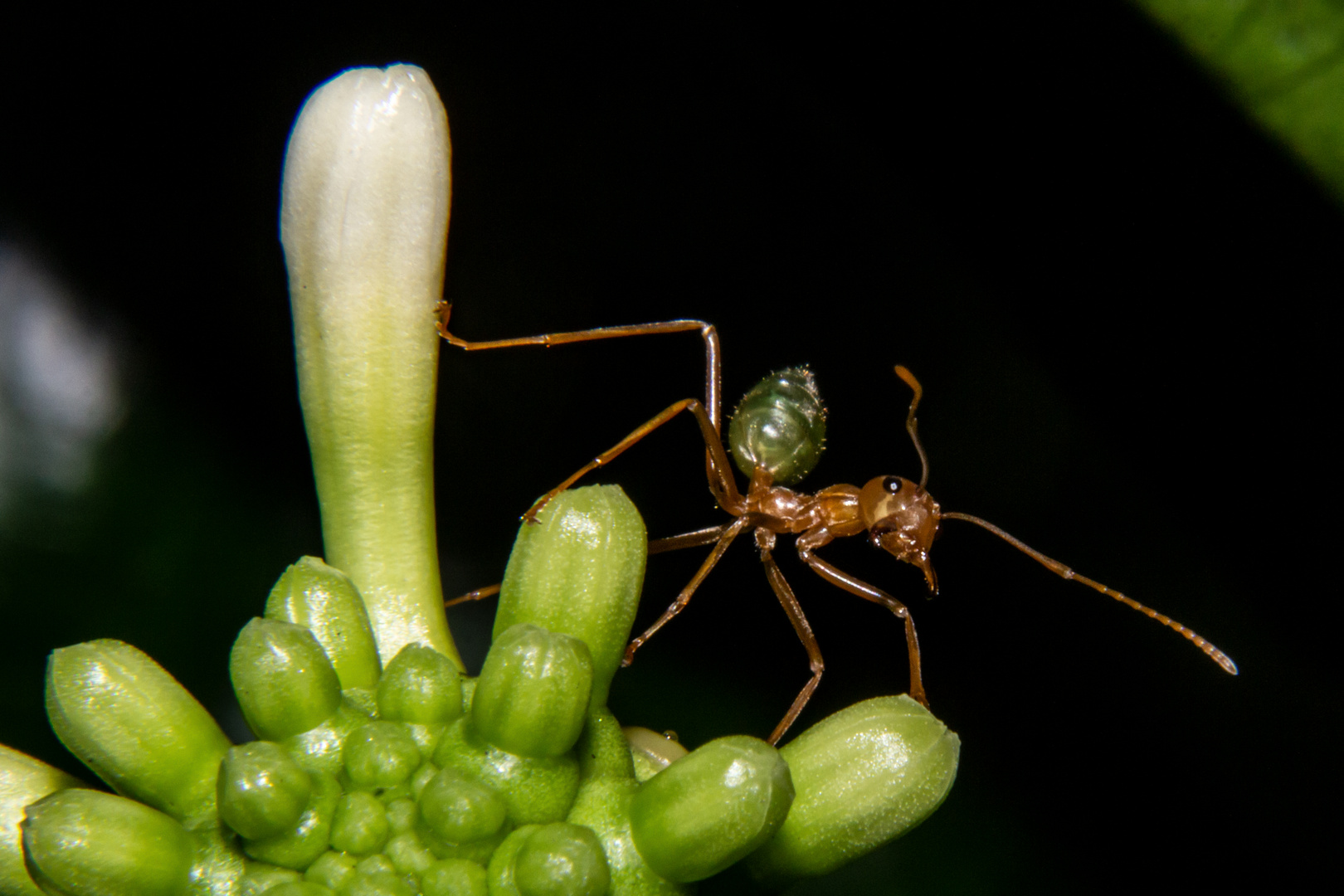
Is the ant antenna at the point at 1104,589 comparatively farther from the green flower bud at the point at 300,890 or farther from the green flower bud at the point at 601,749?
the green flower bud at the point at 300,890

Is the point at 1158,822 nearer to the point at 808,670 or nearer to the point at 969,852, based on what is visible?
the point at 969,852

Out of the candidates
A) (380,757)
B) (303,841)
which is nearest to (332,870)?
(303,841)

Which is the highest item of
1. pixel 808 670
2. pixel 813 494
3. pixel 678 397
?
pixel 678 397

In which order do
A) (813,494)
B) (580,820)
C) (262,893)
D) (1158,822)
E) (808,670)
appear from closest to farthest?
(262,893) < (580,820) < (1158,822) < (808,670) < (813,494)

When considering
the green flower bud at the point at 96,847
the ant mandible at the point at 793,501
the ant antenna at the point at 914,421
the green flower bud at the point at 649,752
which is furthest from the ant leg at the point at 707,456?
the green flower bud at the point at 96,847

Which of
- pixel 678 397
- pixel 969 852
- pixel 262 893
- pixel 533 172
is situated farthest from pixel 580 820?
pixel 533 172

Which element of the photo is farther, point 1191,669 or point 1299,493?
point 1191,669

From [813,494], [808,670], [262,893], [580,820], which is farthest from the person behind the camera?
[813,494]

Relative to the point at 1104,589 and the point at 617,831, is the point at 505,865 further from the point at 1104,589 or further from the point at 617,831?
the point at 1104,589
